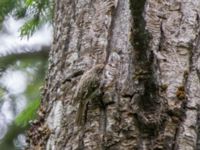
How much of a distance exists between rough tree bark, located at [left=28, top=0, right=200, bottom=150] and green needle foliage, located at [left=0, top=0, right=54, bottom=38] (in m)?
0.86

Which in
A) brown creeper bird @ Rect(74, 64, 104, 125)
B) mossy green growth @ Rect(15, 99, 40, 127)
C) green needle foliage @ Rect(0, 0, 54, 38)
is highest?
green needle foliage @ Rect(0, 0, 54, 38)

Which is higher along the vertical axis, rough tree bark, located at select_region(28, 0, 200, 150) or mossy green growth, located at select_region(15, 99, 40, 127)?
rough tree bark, located at select_region(28, 0, 200, 150)

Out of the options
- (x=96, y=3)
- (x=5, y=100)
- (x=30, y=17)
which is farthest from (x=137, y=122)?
(x=5, y=100)

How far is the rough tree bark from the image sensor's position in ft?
3.18

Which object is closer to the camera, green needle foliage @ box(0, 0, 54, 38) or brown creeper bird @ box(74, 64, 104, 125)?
brown creeper bird @ box(74, 64, 104, 125)

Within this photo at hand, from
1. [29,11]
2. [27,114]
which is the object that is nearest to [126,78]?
[27,114]

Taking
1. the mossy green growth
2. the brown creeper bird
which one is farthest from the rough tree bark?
the mossy green growth

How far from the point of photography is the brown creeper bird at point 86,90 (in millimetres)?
1016

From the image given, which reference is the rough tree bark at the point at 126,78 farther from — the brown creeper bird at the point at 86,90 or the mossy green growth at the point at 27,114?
the mossy green growth at the point at 27,114

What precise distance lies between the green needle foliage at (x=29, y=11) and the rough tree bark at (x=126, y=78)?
86 cm

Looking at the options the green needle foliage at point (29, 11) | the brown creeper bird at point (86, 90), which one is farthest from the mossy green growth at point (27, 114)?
the brown creeper bird at point (86, 90)

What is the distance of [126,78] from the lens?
1.03 meters

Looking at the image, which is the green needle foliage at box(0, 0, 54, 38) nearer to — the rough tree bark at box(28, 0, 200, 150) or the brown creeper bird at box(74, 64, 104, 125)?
the rough tree bark at box(28, 0, 200, 150)

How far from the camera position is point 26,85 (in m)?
2.32
